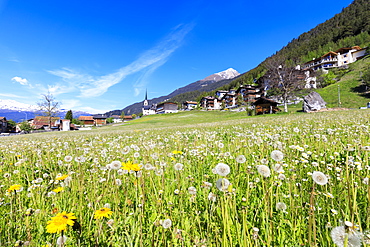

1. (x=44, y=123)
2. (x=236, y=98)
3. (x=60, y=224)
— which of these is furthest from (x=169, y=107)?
(x=60, y=224)

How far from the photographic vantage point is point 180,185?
250 cm

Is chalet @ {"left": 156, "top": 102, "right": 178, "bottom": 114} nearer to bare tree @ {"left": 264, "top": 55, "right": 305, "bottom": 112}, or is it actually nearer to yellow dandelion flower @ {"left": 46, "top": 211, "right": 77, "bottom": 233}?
bare tree @ {"left": 264, "top": 55, "right": 305, "bottom": 112}

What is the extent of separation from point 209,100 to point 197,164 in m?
130

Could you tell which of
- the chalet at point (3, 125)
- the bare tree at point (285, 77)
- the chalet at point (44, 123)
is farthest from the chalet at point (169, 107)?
the bare tree at point (285, 77)

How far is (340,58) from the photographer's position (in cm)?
9800

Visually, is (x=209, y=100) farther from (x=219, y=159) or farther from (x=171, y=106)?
(x=219, y=159)

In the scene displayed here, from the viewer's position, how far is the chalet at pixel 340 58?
92.5 m

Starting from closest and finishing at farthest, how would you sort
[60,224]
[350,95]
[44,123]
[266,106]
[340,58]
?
[60,224] → [350,95] → [266,106] → [340,58] → [44,123]

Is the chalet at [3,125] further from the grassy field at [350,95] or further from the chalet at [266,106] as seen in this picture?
the grassy field at [350,95]

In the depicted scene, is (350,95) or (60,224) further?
(350,95)

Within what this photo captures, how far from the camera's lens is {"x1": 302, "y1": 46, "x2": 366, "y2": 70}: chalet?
303 ft

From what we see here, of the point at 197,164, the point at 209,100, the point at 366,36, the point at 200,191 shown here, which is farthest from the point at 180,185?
the point at 366,36

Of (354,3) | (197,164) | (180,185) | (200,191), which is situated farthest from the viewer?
(354,3)

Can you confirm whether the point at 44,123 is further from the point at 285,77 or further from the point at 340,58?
the point at 340,58
